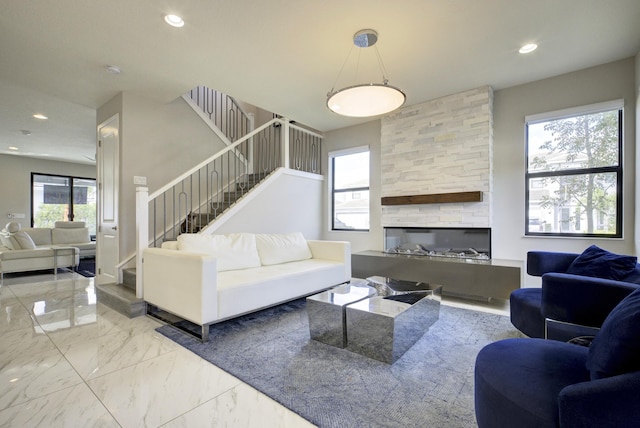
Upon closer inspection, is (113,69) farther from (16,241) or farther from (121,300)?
(16,241)

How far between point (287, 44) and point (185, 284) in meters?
2.52

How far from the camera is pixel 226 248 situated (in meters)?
3.32

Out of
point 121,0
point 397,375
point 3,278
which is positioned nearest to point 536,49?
point 397,375

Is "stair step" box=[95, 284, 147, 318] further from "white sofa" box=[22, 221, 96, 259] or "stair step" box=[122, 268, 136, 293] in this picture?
"white sofa" box=[22, 221, 96, 259]

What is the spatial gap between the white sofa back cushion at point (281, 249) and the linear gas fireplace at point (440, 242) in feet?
4.96

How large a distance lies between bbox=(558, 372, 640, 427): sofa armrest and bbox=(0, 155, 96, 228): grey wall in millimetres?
10903

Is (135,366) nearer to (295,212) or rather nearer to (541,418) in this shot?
(541,418)

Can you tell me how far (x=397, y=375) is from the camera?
1.92 metres

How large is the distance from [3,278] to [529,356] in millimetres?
7633

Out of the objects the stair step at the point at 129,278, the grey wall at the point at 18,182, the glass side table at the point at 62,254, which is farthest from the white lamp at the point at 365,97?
the grey wall at the point at 18,182

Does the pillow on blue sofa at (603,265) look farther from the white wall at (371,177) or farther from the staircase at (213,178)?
the staircase at (213,178)

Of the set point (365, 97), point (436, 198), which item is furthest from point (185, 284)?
point (436, 198)

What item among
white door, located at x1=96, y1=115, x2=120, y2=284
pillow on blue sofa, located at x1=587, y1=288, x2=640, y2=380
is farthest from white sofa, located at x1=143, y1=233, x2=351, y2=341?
pillow on blue sofa, located at x1=587, y1=288, x2=640, y2=380

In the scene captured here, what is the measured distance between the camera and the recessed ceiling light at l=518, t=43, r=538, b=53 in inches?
116
